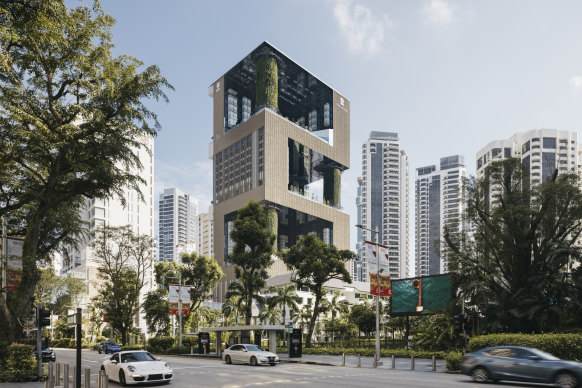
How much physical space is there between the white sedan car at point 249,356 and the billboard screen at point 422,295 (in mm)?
14012

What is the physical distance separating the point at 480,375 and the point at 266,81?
377 ft

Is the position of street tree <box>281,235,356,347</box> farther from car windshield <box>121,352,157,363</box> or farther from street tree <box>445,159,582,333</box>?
car windshield <box>121,352,157,363</box>

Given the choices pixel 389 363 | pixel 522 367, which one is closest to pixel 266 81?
pixel 389 363

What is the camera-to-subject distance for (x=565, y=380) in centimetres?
1669

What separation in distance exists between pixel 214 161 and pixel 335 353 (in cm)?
10837

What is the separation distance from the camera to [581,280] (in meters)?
30.7

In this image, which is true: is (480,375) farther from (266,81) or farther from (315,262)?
(266,81)

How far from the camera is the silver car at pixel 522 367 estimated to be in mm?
16703

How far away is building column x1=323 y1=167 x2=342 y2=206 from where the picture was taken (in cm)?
14950

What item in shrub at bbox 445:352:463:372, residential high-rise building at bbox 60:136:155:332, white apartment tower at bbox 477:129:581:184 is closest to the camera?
shrub at bbox 445:352:463:372

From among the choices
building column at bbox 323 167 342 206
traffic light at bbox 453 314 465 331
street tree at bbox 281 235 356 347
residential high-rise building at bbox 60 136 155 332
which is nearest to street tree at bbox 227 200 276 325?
street tree at bbox 281 235 356 347

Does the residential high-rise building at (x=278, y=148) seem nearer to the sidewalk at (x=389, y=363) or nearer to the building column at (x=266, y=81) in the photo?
the building column at (x=266, y=81)

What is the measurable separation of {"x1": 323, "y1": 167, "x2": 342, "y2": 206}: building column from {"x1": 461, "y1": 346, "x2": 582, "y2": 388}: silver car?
422 ft

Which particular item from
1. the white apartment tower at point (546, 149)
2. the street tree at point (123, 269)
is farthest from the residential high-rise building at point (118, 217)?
the white apartment tower at point (546, 149)
